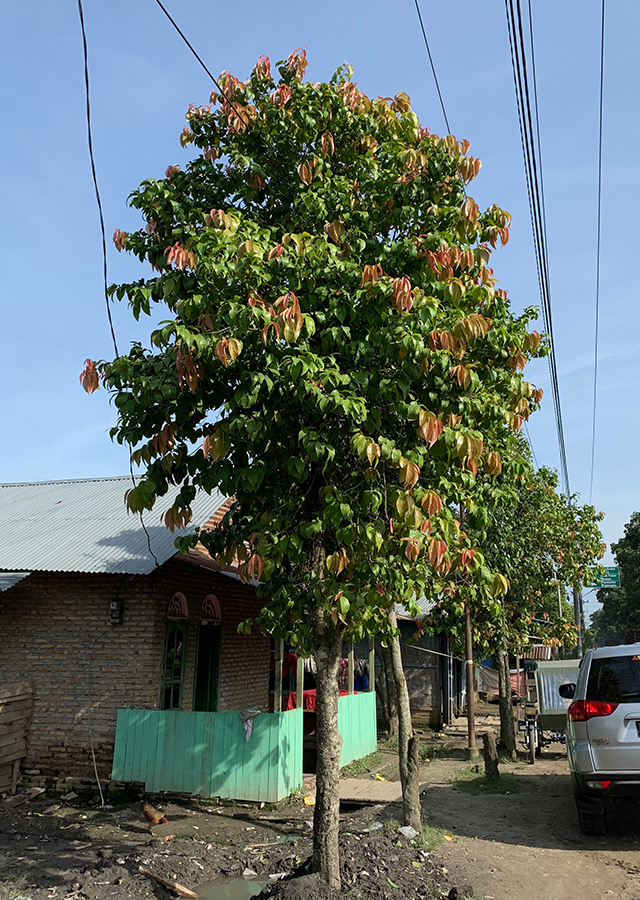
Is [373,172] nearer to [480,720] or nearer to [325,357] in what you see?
[325,357]

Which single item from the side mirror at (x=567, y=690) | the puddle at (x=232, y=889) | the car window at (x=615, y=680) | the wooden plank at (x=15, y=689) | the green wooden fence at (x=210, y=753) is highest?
the car window at (x=615, y=680)

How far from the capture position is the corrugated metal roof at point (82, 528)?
11.1 metres

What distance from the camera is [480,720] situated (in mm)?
22609

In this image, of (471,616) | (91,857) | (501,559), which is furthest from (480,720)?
(91,857)

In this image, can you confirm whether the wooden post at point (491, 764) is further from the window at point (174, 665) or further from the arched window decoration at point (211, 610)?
the arched window decoration at point (211, 610)

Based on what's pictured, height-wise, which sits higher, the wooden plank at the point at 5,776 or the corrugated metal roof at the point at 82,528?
the corrugated metal roof at the point at 82,528

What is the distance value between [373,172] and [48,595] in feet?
29.2

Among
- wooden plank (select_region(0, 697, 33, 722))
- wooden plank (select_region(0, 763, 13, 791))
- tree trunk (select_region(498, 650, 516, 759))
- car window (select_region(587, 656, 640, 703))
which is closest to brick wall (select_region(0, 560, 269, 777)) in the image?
wooden plank (select_region(0, 697, 33, 722))

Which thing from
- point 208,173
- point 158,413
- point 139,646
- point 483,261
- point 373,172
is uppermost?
point 208,173

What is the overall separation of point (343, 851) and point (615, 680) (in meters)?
3.29

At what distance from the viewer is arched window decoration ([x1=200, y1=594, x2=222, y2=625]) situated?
1284 cm

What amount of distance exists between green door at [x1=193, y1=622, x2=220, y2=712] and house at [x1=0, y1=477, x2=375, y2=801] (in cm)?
2

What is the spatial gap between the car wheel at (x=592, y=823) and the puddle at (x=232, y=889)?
3607mm

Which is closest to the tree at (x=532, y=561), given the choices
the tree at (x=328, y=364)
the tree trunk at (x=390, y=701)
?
the tree trunk at (x=390, y=701)
